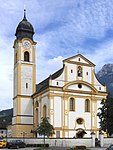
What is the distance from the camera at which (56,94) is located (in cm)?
6538

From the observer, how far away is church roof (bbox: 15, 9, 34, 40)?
7619 centimetres

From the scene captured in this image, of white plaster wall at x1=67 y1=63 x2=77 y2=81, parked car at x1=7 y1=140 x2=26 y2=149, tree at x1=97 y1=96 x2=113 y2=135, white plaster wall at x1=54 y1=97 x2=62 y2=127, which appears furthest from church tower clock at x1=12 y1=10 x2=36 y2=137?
tree at x1=97 y1=96 x2=113 y2=135

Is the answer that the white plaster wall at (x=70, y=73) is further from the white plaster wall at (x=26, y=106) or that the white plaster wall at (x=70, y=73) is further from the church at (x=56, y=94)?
the white plaster wall at (x=26, y=106)

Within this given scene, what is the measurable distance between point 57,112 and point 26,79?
13.2 m

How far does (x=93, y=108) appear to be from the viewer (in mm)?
Answer: 69125

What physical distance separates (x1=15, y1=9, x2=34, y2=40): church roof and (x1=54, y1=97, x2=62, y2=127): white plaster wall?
18311 millimetres

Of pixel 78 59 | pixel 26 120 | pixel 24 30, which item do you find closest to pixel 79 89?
pixel 78 59

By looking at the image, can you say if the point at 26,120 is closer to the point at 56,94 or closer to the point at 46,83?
the point at 46,83

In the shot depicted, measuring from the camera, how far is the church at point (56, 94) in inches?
2571

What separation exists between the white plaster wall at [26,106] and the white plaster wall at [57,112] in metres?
10.3

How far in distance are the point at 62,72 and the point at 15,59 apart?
1501 centimetres

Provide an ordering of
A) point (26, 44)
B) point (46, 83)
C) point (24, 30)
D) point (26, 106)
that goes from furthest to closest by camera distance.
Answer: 1. point (24, 30)
2. point (26, 44)
3. point (26, 106)
4. point (46, 83)

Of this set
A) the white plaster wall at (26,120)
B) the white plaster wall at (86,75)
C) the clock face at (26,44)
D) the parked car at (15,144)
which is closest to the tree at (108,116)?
the parked car at (15,144)

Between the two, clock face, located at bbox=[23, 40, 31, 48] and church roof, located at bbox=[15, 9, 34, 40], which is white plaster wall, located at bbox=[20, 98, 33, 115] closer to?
clock face, located at bbox=[23, 40, 31, 48]
